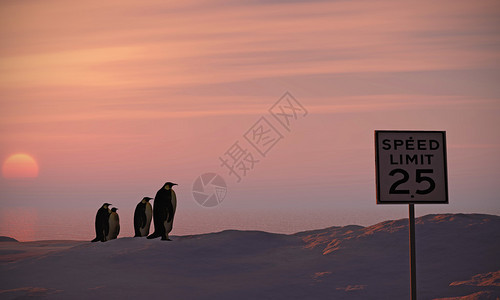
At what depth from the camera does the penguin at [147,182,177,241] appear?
23875mm

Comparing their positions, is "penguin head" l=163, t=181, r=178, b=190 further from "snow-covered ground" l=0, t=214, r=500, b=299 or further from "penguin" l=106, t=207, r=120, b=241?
Answer: "penguin" l=106, t=207, r=120, b=241

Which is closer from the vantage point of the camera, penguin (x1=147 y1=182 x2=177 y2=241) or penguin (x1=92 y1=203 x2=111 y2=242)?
penguin (x1=147 y1=182 x2=177 y2=241)

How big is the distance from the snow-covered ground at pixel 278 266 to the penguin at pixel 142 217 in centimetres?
126

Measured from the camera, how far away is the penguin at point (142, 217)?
2502 centimetres

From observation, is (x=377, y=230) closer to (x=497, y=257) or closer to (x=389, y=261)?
(x=389, y=261)

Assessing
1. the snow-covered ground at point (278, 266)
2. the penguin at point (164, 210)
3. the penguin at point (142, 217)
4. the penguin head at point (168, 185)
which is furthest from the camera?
the penguin at point (142, 217)

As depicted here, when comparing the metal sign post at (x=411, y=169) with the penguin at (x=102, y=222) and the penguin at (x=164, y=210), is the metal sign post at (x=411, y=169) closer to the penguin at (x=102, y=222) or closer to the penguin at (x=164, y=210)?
the penguin at (x=164, y=210)

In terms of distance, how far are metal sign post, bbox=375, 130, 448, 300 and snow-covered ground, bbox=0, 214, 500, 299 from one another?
6.72 meters

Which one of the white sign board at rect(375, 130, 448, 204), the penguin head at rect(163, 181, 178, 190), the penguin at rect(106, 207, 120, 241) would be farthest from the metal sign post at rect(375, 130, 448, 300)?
the penguin at rect(106, 207, 120, 241)

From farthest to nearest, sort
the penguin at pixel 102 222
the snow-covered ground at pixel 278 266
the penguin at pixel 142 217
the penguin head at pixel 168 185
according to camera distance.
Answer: the penguin at pixel 102 222 → the penguin at pixel 142 217 → the penguin head at pixel 168 185 → the snow-covered ground at pixel 278 266

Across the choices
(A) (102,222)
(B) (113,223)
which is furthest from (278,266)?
(A) (102,222)

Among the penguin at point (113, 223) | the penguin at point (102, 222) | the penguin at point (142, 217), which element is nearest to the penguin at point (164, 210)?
the penguin at point (142, 217)

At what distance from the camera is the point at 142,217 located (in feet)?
82.2

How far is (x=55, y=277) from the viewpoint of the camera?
1906 cm
